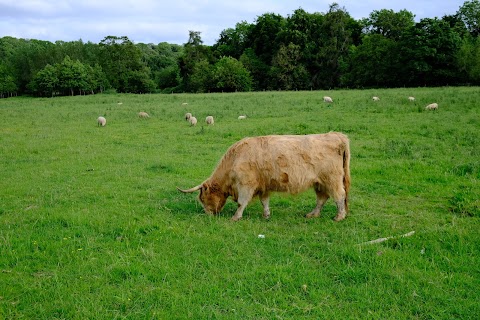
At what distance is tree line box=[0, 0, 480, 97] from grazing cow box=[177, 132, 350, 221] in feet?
161

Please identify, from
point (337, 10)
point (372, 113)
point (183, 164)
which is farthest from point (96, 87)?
point (183, 164)

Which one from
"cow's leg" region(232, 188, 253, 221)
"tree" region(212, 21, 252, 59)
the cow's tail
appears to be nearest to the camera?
"cow's leg" region(232, 188, 253, 221)

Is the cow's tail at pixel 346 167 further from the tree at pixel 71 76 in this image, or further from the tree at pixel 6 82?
the tree at pixel 6 82

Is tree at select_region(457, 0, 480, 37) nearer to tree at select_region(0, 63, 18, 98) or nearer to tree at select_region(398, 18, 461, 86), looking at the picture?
tree at select_region(398, 18, 461, 86)

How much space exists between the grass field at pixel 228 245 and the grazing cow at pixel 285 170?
0.44 metres

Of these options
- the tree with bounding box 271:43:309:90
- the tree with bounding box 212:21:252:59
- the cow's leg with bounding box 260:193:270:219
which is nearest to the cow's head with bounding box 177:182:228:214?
the cow's leg with bounding box 260:193:270:219

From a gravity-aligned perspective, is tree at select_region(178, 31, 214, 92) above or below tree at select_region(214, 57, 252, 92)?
above

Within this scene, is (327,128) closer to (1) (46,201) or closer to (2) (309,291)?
(1) (46,201)

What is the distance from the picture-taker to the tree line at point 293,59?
5444 cm

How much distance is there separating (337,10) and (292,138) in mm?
71104

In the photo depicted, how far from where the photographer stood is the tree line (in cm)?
5444

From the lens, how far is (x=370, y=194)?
9328 millimetres

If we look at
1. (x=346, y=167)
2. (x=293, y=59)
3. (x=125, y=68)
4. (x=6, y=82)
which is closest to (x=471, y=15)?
(x=293, y=59)

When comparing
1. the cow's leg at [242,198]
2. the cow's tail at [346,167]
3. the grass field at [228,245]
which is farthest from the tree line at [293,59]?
the cow's leg at [242,198]
